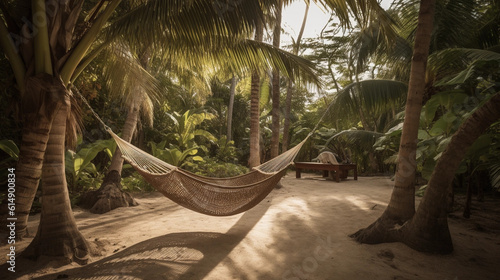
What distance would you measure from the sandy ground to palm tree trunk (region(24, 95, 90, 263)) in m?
0.11

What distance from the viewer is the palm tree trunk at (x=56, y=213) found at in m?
1.77

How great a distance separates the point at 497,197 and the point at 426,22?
11.3ft

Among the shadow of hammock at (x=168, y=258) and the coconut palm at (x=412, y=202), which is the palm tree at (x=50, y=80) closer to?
the shadow of hammock at (x=168, y=258)

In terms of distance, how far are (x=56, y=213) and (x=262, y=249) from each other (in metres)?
1.52

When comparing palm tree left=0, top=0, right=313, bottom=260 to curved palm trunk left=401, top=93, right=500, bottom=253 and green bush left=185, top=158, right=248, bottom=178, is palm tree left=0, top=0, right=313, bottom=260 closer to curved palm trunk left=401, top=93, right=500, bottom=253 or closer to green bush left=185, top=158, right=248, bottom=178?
curved palm trunk left=401, top=93, right=500, bottom=253

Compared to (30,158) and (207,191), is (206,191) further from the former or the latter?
(30,158)

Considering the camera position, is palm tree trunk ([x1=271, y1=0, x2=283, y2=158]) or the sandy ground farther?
palm tree trunk ([x1=271, y1=0, x2=283, y2=158])

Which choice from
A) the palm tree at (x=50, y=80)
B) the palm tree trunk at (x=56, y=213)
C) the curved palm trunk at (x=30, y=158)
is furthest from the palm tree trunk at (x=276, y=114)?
the curved palm trunk at (x=30, y=158)

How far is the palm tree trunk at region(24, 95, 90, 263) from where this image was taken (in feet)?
5.80

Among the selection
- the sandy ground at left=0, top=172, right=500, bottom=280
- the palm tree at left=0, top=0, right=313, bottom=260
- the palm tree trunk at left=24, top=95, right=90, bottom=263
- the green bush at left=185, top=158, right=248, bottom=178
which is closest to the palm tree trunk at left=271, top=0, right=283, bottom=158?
the green bush at left=185, top=158, right=248, bottom=178

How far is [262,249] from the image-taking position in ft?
6.85

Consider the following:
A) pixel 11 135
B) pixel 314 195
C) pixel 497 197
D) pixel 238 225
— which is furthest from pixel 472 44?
pixel 11 135

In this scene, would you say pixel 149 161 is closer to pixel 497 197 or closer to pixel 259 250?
pixel 259 250

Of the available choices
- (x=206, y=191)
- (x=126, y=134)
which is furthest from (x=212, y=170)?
(x=206, y=191)
